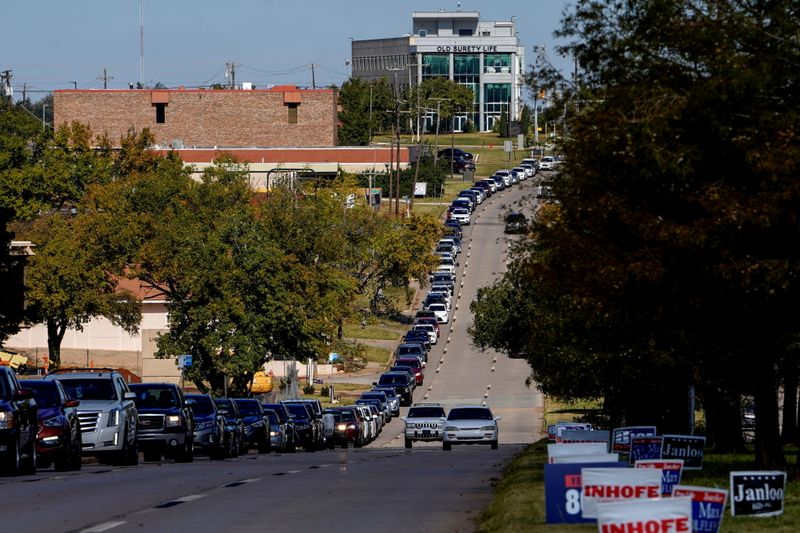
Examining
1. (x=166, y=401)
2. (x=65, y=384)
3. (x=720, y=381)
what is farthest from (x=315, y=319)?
(x=720, y=381)

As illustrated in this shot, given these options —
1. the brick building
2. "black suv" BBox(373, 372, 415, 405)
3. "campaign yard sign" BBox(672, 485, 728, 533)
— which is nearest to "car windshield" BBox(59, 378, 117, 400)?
"campaign yard sign" BBox(672, 485, 728, 533)

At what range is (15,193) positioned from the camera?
3821 inches

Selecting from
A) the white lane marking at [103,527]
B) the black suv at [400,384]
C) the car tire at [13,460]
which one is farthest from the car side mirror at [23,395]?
the black suv at [400,384]

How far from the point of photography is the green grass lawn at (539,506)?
48.4ft

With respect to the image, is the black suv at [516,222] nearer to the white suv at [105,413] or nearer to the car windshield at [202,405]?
the white suv at [105,413]

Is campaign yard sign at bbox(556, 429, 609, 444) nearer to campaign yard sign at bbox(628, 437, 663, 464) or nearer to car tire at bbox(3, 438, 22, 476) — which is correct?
campaign yard sign at bbox(628, 437, 663, 464)

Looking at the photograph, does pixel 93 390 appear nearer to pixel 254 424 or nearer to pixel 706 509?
pixel 254 424

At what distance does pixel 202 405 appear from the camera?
36.7 meters

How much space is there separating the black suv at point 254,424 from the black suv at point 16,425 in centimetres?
1534

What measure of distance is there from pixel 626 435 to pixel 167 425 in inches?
455

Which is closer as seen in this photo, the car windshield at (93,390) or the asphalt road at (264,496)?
the asphalt road at (264,496)

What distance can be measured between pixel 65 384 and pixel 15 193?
226 feet

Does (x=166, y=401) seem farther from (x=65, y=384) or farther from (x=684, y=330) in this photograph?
(x=684, y=330)

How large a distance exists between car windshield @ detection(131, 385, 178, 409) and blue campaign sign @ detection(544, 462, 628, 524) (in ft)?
64.8
